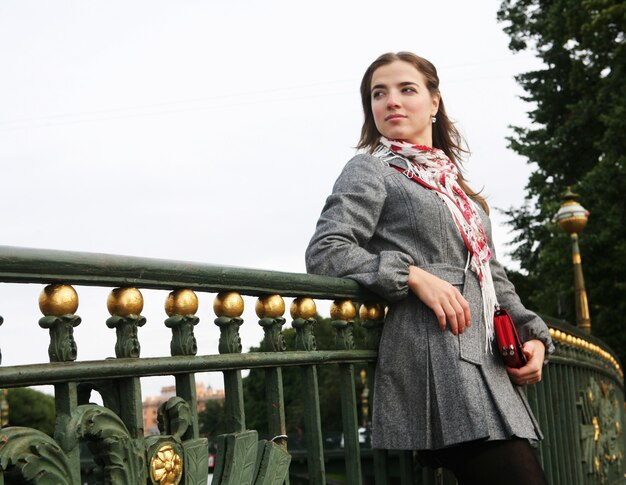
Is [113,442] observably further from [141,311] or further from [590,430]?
[590,430]

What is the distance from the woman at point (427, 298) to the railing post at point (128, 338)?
40.1 inches

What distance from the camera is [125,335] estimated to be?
6.60ft

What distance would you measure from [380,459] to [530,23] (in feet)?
80.7

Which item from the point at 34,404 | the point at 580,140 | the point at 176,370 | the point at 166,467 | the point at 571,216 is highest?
the point at 580,140

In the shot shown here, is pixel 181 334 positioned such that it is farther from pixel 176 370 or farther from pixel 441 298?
pixel 441 298

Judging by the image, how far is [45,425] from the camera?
6688 cm

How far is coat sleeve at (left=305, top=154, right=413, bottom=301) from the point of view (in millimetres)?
2943

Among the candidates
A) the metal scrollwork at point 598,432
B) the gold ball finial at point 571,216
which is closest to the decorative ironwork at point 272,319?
the metal scrollwork at point 598,432

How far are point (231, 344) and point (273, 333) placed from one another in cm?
23

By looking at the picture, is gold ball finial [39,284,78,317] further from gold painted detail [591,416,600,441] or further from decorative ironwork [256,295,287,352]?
gold painted detail [591,416,600,441]

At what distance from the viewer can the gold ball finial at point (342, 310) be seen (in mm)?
2916

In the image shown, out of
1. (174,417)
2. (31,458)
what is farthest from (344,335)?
(31,458)

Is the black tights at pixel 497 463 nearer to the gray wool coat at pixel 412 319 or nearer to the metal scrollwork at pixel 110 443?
the gray wool coat at pixel 412 319

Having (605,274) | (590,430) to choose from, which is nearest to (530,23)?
(605,274)
